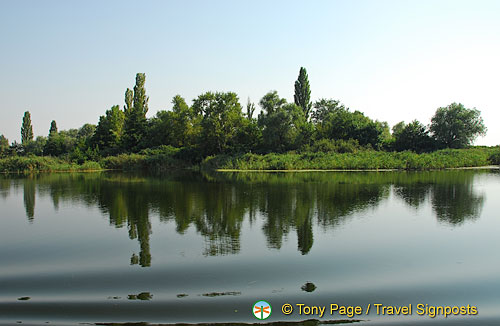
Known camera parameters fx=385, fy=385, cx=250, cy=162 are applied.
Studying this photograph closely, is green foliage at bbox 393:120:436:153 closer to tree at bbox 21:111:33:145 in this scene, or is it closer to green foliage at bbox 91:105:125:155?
green foliage at bbox 91:105:125:155

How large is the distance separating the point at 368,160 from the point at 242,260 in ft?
115

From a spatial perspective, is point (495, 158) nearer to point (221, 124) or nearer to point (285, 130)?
point (285, 130)

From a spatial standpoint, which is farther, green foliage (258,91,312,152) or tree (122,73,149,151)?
tree (122,73,149,151)

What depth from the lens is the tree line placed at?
4831cm

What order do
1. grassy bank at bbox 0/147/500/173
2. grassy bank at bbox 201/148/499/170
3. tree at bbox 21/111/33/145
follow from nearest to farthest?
grassy bank at bbox 201/148/499/170, grassy bank at bbox 0/147/500/173, tree at bbox 21/111/33/145

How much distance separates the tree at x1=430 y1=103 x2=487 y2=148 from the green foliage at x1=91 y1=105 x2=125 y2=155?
4865 cm

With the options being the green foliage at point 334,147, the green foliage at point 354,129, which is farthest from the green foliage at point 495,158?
the green foliage at point 334,147

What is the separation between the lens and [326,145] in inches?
1809

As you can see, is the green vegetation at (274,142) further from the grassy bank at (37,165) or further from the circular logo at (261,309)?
the circular logo at (261,309)

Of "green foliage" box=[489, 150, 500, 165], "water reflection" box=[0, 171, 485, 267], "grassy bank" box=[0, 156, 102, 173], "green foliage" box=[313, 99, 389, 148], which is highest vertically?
"green foliage" box=[313, 99, 389, 148]

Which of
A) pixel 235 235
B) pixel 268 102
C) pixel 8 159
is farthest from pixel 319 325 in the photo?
pixel 8 159

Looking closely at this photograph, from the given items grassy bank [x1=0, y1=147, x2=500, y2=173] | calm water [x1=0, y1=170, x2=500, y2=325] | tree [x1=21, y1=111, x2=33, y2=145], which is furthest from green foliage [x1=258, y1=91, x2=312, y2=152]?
tree [x1=21, y1=111, x2=33, y2=145]

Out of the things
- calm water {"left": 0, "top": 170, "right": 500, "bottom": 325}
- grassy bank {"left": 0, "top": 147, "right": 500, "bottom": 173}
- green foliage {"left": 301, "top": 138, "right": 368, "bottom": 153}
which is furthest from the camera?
green foliage {"left": 301, "top": 138, "right": 368, "bottom": 153}

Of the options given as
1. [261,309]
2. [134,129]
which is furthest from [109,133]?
[261,309]
